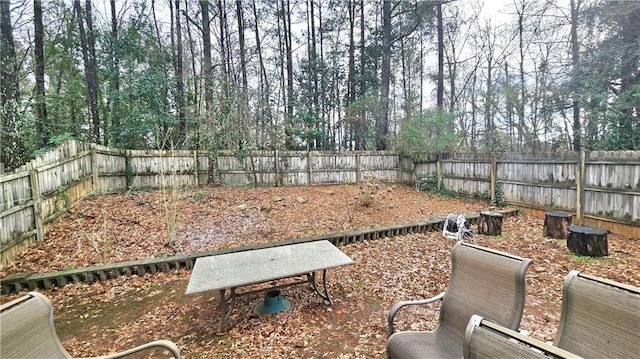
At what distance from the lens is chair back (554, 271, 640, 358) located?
136cm

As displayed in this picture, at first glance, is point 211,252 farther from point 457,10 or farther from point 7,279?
point 457,10

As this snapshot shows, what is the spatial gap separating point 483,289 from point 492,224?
4317 mm

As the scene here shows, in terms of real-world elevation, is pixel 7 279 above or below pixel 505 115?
below

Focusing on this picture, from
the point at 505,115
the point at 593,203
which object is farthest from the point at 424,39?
the point at 593,203

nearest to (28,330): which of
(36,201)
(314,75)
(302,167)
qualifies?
(36,201)

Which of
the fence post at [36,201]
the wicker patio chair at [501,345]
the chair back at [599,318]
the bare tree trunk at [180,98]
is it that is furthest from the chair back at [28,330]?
the bare tree trunk at [180,98]

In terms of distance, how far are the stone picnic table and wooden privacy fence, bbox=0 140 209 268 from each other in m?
2.47

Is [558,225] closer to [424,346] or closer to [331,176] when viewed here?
[424,346]

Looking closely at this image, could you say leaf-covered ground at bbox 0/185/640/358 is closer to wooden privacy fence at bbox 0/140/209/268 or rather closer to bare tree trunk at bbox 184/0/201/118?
wooden privacy fence at bbox 0/140/209/268

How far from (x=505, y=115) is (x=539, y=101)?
2476 millimetres

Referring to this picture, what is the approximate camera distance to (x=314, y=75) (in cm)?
1414

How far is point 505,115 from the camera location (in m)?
12.1

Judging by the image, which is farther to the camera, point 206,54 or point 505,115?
point 505,115

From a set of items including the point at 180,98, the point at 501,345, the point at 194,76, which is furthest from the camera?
the point at 180,98
